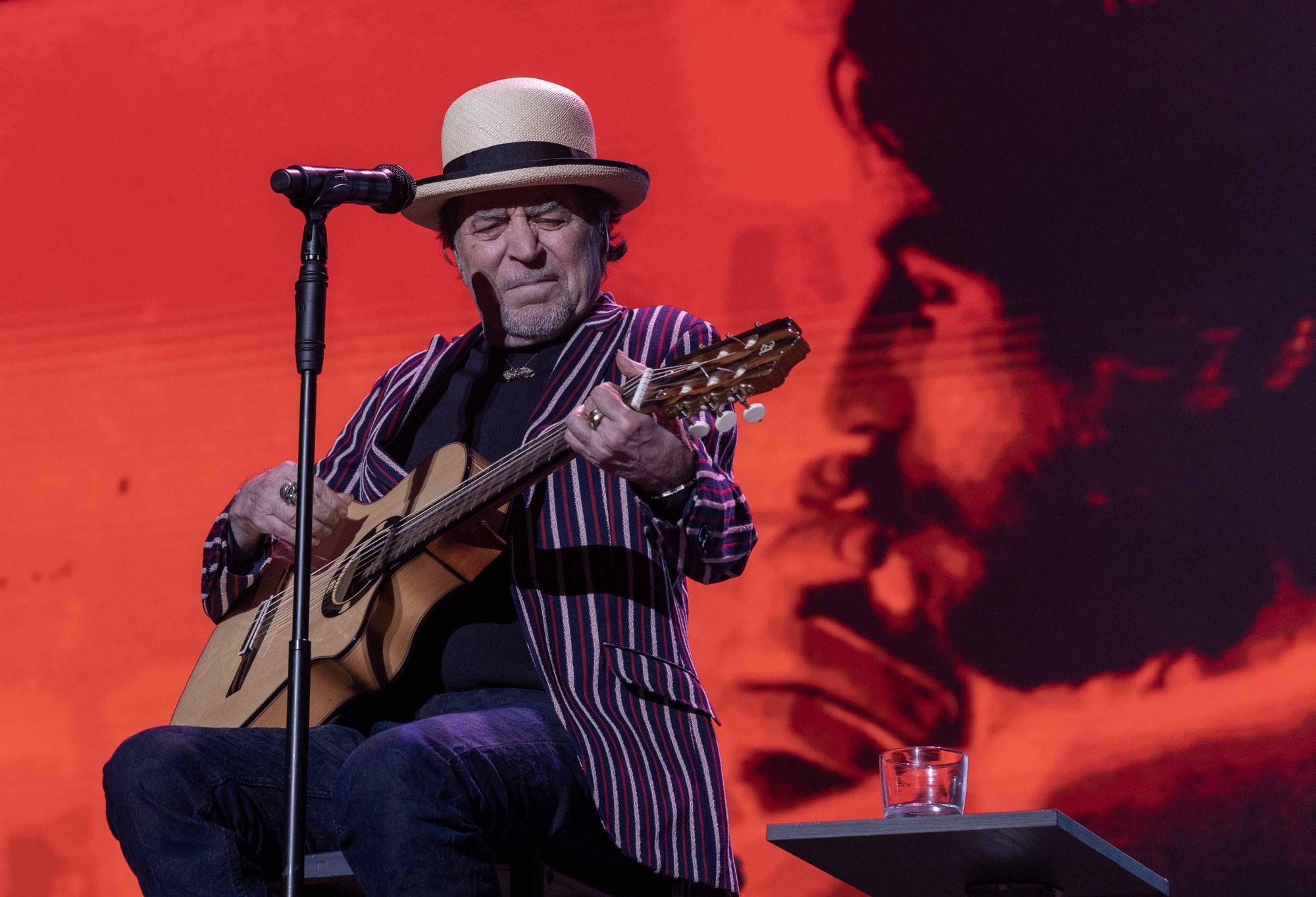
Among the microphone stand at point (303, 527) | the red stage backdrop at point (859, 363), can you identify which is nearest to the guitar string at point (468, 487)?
the microphone stand at point (303, 527)

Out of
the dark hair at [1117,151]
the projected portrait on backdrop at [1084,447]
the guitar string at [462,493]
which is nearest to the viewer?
the guitar string at [462,493]

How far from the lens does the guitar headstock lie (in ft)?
6.34

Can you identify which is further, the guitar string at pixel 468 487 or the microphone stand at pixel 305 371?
the guitar string at pixel 468 487

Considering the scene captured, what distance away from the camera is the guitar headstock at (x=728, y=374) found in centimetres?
193

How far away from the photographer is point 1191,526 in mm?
2803

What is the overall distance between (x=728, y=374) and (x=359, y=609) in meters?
0.64

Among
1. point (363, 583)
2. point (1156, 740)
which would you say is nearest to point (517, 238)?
point (363, 583)

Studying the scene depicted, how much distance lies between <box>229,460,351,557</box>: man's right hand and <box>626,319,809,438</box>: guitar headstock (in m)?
0.65

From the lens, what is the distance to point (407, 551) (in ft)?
7.06

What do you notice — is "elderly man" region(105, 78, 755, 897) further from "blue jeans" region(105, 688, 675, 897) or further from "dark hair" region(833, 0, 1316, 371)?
"dark hair" region(833, 0, 1316, 371)

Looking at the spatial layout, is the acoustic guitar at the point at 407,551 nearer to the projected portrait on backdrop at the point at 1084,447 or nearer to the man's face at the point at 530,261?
the man's face at the point at 530,261

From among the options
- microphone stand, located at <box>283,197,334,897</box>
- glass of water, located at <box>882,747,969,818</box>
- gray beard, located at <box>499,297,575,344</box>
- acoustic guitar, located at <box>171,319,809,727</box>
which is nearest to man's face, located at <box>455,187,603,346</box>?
gray beard, located at <box>499,297,575,344</box>

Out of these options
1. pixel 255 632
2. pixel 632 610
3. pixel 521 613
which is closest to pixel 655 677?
pixel 632 610

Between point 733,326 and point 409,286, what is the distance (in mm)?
770
